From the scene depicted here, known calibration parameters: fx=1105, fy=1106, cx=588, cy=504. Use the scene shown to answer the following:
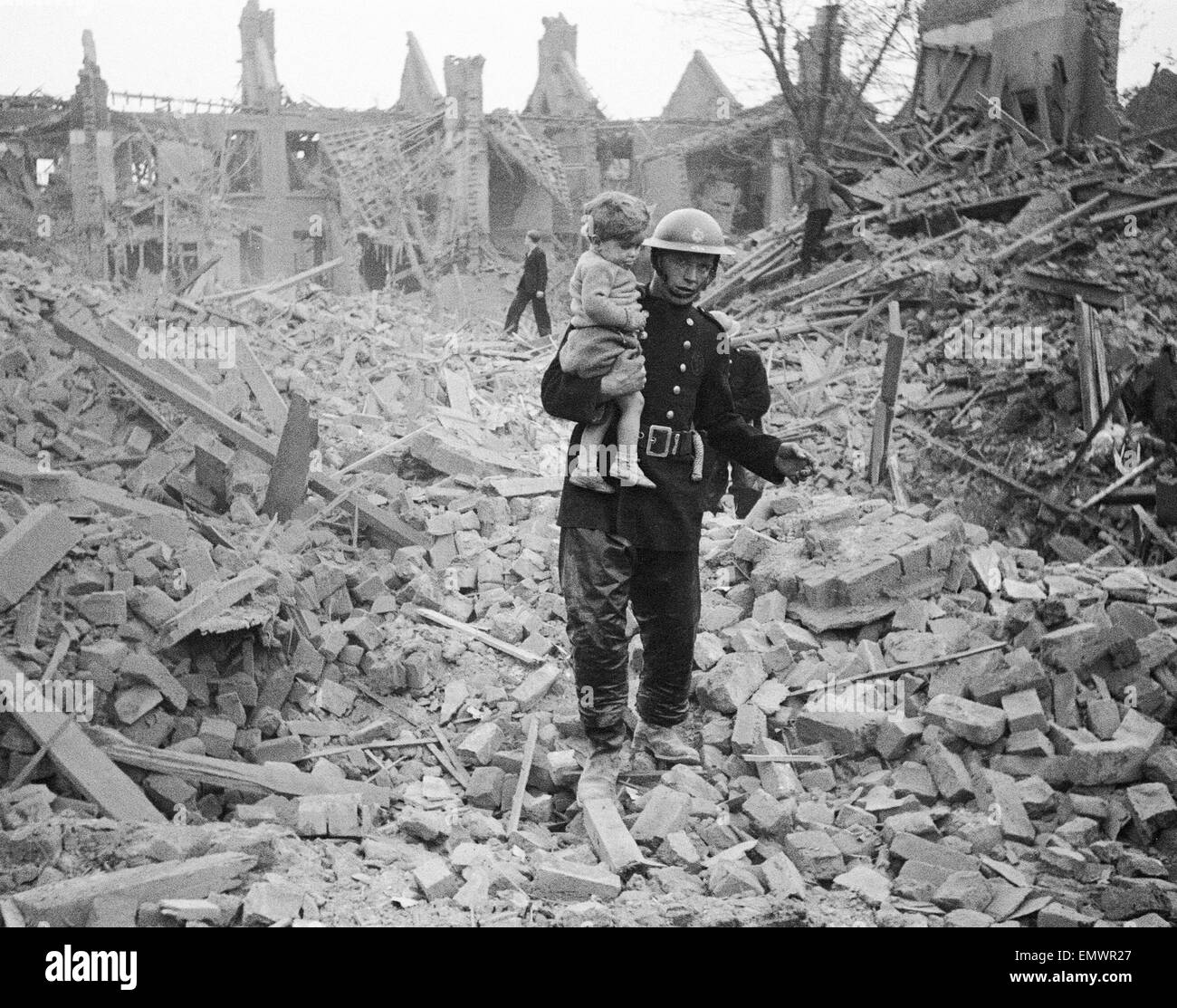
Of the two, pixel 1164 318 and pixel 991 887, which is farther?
pixel 1164 318

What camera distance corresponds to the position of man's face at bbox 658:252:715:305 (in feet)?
14.2

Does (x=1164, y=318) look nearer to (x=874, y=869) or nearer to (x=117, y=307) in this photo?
(x=874, y=869)

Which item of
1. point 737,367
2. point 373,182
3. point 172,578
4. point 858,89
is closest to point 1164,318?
Result: point 737,367

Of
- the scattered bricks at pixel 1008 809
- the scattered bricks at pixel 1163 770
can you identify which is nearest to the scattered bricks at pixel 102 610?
the scattered bricks at pixel 1008 809

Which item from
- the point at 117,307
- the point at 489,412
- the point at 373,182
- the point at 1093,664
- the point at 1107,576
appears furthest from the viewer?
the point at 373,182

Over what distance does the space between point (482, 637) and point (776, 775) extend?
6.44 feet

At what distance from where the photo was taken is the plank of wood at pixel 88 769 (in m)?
4.03

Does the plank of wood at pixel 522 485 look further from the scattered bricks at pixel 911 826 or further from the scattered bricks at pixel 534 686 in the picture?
the scattered bricks at pixel 911 826

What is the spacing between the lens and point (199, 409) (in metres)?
7.27

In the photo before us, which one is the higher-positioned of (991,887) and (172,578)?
(172,578)

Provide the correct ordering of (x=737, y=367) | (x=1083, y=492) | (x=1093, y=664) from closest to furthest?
(x=737, y=367) < (x=1093, y=664) < (x=1083, y=492)

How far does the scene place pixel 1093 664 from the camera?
508cm

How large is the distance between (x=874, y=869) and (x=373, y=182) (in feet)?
79.5

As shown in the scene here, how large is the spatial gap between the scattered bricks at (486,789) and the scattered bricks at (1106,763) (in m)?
2.32
